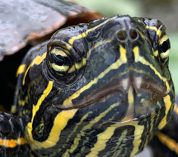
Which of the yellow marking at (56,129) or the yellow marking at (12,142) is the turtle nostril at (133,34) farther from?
the yellow marking at (12,142)

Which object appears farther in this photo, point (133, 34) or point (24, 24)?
point (24, 24)

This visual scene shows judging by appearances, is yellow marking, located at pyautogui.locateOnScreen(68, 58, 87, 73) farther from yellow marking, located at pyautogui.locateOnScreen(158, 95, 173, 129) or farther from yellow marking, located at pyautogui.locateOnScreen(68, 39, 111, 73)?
yellow marking, located at pyautogui.locateOnScreen(158, 95, 173, 129)

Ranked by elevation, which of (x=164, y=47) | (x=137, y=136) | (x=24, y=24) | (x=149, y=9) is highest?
(x=164, y=47)

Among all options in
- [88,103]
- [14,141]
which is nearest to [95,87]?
[88,103]

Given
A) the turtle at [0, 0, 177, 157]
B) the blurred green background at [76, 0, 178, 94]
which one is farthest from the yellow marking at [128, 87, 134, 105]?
the blurred green background at [76, 0, 178, 94]

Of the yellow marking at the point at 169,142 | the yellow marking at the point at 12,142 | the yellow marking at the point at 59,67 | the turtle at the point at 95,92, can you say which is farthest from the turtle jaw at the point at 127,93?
the yellow marking at the point at 169,142

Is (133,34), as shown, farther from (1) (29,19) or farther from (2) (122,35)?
(1) (29,19)

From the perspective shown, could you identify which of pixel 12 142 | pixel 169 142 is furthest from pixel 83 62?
pixel 169 142
